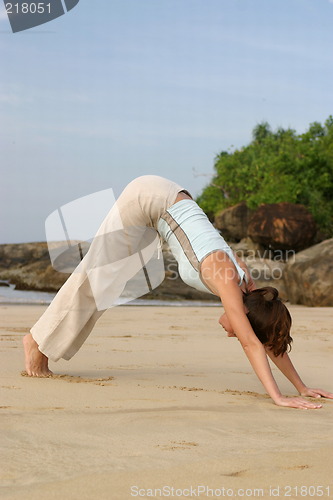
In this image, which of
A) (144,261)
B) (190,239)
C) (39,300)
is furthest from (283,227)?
(190,239)

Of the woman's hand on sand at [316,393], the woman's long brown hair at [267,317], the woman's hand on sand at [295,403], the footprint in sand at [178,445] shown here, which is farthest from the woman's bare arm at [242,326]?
the footprint in sand at [178,445]

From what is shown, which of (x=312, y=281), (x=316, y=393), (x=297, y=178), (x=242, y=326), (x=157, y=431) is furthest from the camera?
(x=297, y=178)

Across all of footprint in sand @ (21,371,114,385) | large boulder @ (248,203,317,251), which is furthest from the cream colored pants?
large boulder @ (248,203,317,251)

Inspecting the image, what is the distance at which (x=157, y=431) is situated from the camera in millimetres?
2574

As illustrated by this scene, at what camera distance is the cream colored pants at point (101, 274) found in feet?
11.8

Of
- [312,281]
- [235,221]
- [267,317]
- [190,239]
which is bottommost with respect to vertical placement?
[235,221]

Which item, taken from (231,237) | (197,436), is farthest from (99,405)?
(231,237)

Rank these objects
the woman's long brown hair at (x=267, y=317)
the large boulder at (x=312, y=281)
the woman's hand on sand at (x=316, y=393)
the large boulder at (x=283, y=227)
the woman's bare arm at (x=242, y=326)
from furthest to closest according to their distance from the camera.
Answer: the large boulder at (x=283, y=227) → the large boulder at (x=312, y=281) → the woman's hand on sand at (x=316, y=393) → the woman's long brown hair at (x=267, y=317) → the woman's bare arm at (x=242, y=326)

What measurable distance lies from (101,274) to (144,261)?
27 cm

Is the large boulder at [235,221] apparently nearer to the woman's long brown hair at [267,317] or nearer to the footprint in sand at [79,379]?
the footprint in sand at [79,379]

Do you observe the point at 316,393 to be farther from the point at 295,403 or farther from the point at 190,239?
the point at 190,239

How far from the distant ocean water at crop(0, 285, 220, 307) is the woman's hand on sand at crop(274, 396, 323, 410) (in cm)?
827

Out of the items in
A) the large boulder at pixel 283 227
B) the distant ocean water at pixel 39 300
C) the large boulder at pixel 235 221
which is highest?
the distant ocean water at pixel 39 300

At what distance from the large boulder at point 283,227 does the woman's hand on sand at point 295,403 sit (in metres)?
16.3
